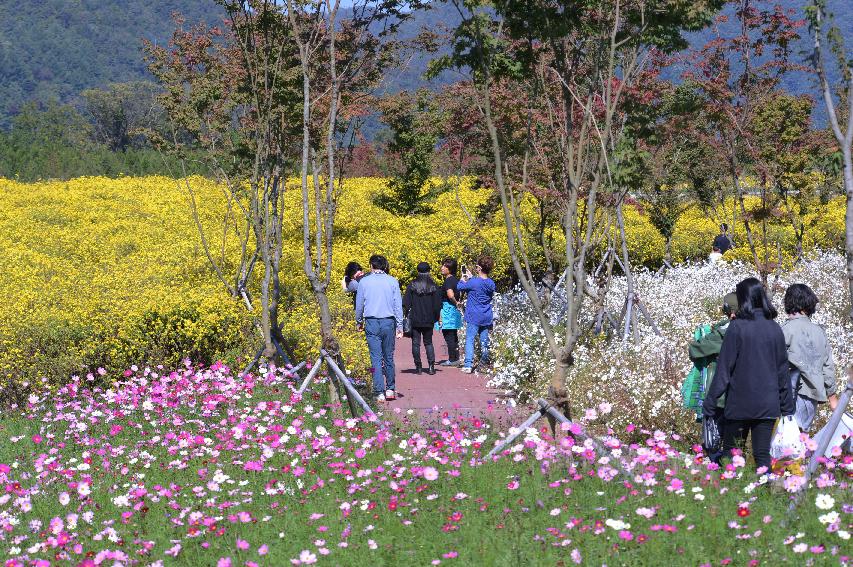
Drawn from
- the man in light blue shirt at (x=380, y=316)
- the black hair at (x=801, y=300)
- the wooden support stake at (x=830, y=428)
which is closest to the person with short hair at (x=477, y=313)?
the man in light blue shirt at (x=380, y=316)

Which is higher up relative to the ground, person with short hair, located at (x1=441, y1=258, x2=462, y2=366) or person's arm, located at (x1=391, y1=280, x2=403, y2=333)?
person's arm, located at (x1=391, y1=280, x2=403, y2=333)

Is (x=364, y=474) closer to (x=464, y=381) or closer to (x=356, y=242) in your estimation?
(x=464, y=381)

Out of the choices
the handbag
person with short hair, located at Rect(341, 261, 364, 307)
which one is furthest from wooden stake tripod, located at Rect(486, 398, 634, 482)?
person with short hair, located at Rect(341, 261, 364, 307)

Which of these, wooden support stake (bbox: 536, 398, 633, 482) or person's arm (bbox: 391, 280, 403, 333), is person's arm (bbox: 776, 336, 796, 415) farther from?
person's arm (bbox: 391, 280, 403, 333)

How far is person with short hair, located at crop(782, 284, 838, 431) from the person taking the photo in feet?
19.2

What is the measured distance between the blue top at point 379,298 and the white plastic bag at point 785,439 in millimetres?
4052

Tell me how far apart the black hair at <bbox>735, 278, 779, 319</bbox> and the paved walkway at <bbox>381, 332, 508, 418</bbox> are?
2553 millimetres

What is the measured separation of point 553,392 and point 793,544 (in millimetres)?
2073

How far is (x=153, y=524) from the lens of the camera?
5.32 m

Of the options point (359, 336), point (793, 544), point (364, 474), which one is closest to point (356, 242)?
point (359, 336)

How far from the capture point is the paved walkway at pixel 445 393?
830 centimetres

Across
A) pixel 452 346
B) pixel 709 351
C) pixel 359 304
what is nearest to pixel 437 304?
pixel 452 346

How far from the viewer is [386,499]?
5.46 meters

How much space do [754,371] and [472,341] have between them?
5593mm
